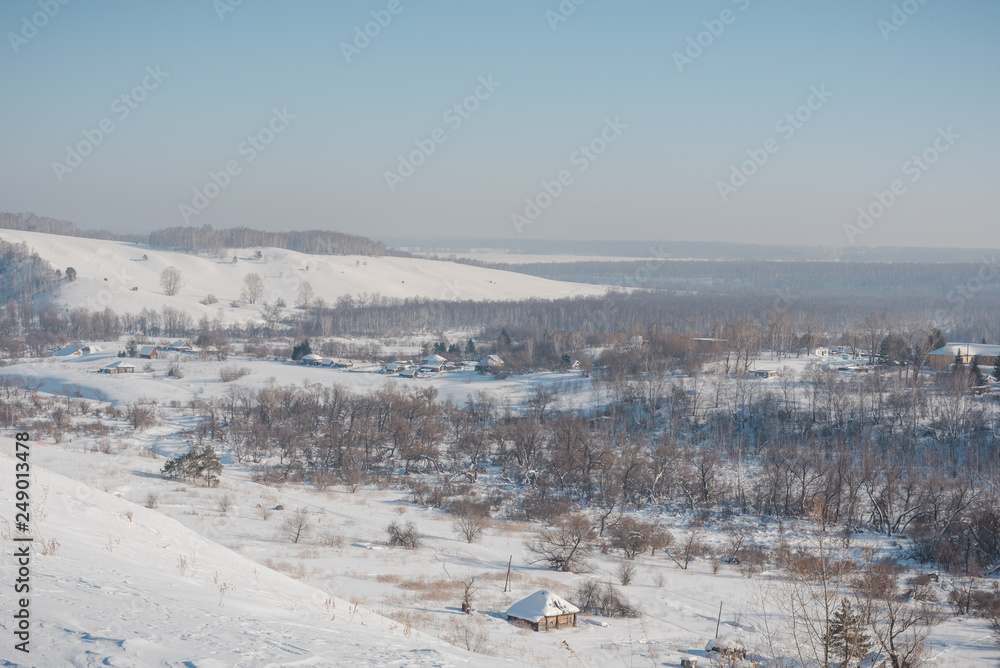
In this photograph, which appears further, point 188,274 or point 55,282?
point 188,274

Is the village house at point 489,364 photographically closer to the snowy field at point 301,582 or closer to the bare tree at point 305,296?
the snowy field at point 301,582

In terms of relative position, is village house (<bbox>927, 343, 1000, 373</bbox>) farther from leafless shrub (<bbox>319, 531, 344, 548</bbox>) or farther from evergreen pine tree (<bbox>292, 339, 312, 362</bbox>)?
evergreen pine tree (<bbox>292, 339, 312, 362</bbox>)

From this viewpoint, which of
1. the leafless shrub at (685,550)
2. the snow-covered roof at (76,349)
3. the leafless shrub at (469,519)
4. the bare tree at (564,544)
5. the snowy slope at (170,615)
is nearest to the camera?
the snowy slope at (170,615)

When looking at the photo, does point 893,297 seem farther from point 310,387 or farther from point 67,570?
point 67,570

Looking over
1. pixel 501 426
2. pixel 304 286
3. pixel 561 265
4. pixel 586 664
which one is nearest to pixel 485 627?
pixel 586 664

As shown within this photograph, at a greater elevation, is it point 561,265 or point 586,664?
point 561,265

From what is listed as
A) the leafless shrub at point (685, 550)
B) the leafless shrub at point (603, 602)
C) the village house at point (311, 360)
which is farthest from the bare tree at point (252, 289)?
the leafless shrub at point (603, 602)

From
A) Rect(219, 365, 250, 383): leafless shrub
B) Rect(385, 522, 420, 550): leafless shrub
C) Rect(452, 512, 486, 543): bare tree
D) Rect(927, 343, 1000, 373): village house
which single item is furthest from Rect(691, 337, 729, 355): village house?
Rect(385, 522, 420, 550): leafless shrub
